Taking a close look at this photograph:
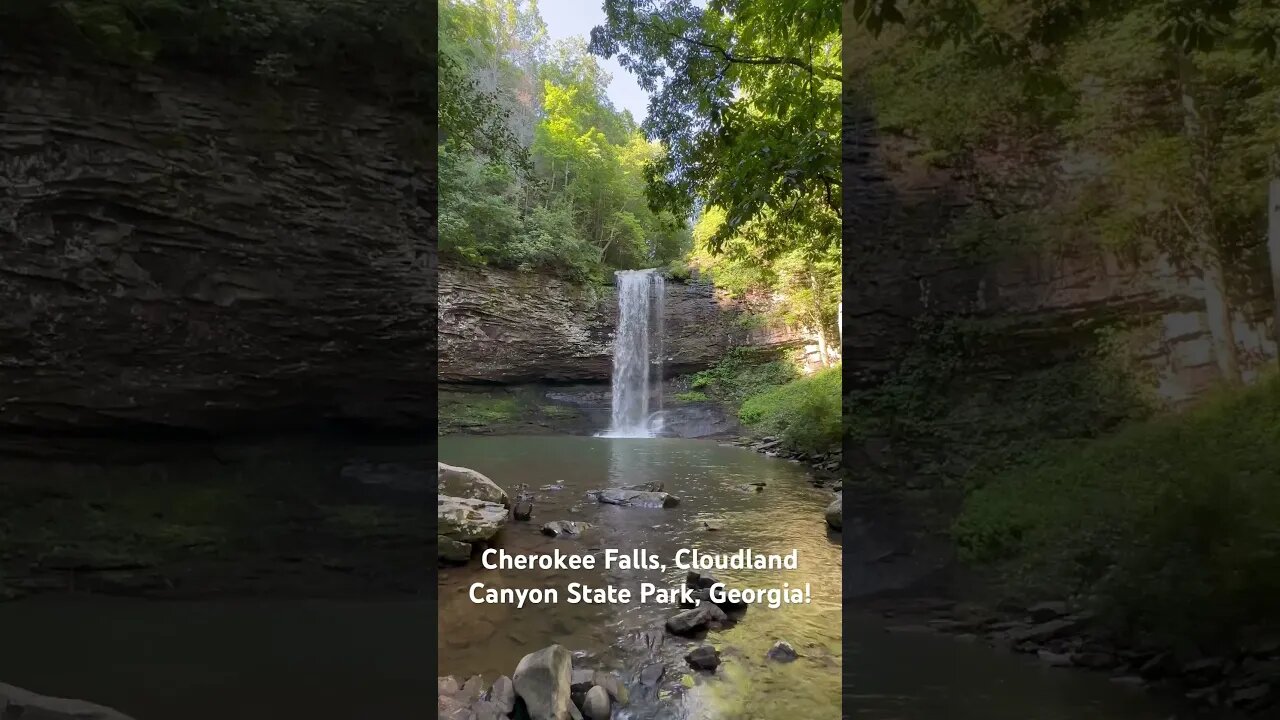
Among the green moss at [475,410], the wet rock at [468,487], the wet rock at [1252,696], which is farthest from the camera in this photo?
the green moss at [475,410]

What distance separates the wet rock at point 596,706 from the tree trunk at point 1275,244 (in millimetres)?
3062

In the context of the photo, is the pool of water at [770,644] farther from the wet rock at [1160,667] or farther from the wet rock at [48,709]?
the wet rock at [48,709]

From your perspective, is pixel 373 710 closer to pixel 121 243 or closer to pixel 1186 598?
pixel 121 243

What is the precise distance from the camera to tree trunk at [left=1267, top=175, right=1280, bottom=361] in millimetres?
2256

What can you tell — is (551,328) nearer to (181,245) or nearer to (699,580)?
(181,245)

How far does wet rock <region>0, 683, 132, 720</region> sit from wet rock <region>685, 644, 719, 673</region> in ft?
6.33

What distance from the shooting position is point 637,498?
453 centimetres

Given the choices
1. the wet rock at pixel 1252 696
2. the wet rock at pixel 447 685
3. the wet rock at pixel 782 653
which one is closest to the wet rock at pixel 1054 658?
the wet rock at pixel 1252 696

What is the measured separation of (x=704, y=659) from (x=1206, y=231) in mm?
2852

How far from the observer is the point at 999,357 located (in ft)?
8.87

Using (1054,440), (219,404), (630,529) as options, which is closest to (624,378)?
(630,529)

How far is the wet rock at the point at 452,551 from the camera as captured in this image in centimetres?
328

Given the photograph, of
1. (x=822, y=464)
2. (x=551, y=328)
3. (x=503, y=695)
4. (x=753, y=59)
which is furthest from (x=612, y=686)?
(x=551, y=328)

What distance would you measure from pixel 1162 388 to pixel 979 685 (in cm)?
153
